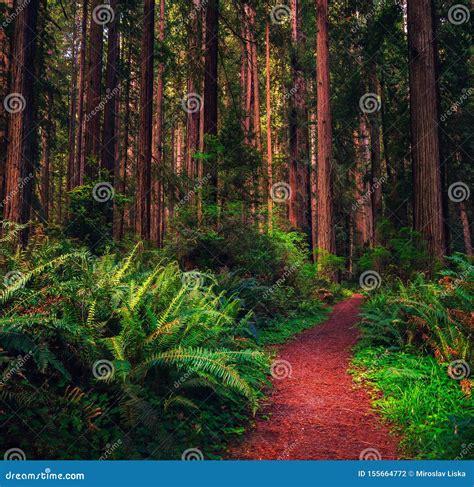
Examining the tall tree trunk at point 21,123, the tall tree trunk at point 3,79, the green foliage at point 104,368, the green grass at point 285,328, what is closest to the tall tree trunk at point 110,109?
the tall tree trunk at point 3,79

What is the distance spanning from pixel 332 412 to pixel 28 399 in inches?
116

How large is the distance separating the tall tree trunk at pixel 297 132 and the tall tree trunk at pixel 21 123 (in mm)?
14410

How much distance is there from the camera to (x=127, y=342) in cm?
386

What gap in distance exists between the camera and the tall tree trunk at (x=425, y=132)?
8758 mm

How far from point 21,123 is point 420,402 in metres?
8.34

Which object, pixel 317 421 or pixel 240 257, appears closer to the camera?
pixel 317 421

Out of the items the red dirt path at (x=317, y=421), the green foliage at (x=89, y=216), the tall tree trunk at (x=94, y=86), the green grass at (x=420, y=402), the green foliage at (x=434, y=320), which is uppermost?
the tall tree trunk at (x=94, y=86)

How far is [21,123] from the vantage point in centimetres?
806

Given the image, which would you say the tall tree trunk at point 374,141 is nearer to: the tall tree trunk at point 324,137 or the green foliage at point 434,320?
the tall tree trunk at point 324,137

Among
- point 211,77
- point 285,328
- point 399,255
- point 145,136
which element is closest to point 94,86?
point 145,136

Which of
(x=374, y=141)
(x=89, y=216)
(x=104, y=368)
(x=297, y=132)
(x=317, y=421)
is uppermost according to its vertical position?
(x=297, y=132)

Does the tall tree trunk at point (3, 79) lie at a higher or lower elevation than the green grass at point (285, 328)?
higher

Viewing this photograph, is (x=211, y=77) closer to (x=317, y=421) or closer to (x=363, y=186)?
(x=317, y=421)
